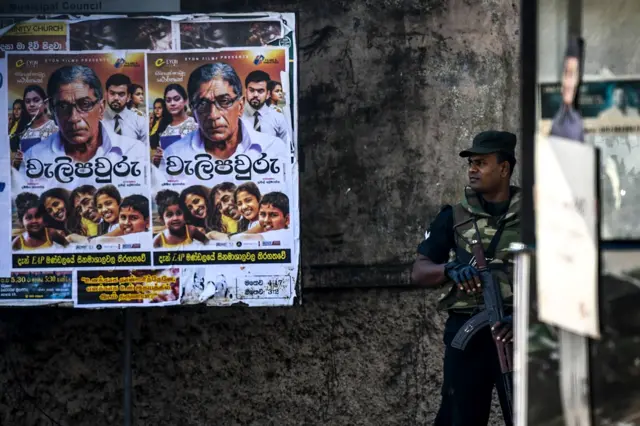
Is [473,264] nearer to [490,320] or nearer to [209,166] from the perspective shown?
[490,320]

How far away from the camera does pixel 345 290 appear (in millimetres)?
6223

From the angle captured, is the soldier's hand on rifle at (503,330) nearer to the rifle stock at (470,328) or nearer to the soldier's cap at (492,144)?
the rifle stock at (470,328)

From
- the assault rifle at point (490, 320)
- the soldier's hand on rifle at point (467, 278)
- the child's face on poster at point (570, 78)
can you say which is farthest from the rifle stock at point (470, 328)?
the child's face on poster at point (570, 78)

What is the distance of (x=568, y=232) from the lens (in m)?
2.84

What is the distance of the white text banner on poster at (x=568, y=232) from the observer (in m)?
2.81

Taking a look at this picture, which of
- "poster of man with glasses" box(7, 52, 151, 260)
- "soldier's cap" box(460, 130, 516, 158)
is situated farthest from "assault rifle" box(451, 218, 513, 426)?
"poster of man with glasses" box(7, 52, 151, 260)

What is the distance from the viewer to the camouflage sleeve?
17.5 ft

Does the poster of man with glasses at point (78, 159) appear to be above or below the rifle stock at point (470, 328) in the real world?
above

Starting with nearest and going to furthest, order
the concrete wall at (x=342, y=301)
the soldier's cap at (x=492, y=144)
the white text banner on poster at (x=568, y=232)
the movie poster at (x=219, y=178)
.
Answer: the white text banner on poster at (x=568, y=232), the soldier's cap at (x=492, y=144), the movie poster at (x=219, y=178), the concrete wall at (x=342, y=301)

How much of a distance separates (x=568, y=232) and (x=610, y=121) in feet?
1.12

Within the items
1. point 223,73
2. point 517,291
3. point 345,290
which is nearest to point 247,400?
point 345,290

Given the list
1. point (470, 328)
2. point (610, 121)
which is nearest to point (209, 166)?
point (470, 328)

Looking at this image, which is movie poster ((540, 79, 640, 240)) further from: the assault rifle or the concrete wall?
the concrete wall

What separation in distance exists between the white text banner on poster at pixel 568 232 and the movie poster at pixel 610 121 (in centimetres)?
16
